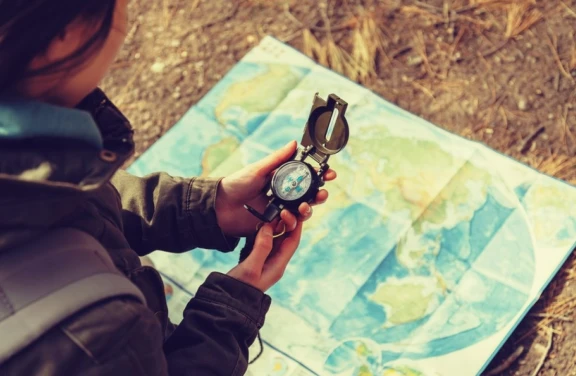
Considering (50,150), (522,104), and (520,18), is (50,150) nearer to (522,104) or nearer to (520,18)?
(522,104)

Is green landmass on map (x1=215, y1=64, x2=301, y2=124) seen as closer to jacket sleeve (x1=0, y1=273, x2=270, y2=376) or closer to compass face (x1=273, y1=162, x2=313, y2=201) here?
compass face (x1=273, y1=162, x2=313, y2=201)

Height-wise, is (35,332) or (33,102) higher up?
(33,102)

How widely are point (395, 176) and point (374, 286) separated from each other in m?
0.27

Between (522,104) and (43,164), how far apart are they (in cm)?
119

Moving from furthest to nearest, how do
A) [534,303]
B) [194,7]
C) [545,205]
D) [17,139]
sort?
[194,7] → [545,205] → [534,303] → [17,139]

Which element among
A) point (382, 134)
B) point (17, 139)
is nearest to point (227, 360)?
point (17, 139)

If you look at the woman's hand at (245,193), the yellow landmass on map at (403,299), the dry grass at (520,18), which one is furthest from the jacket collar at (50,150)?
the dry grass at (520,18)

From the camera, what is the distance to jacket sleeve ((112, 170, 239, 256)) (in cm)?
116

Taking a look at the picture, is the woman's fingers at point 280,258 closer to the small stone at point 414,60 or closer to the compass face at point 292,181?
the compass face at point 292,181

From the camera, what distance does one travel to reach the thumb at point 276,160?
117 cm

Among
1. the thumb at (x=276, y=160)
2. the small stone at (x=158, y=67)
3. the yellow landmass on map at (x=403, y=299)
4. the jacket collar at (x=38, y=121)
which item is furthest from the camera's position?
the small stone at (x=158, y=67)

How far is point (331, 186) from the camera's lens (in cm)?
155

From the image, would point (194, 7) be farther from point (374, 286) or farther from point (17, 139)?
point (17, 139)

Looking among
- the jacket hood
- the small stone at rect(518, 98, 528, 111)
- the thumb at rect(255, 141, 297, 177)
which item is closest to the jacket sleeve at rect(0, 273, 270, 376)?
the jacket hood
